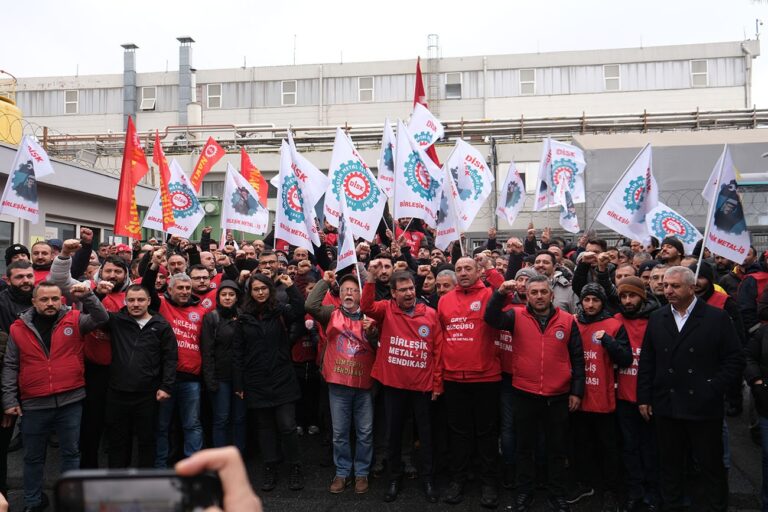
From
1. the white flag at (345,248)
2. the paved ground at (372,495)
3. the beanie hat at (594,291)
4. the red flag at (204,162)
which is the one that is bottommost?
the paved ground at (372,495)

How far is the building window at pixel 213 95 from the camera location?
33594 millimetres

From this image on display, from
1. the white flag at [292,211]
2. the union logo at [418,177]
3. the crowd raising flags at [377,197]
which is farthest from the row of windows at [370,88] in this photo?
the white flag at [292,211]

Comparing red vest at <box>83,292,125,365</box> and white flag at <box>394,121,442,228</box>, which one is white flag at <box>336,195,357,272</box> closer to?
white flag at <box>394,121,442,228</box>

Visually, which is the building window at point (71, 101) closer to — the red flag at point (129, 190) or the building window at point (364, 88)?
the building window at point (364, 88)

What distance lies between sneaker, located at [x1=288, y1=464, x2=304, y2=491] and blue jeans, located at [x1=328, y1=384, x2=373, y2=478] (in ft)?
1.10

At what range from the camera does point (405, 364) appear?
5.36 meters

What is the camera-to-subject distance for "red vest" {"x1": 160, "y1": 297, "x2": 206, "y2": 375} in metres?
5.60

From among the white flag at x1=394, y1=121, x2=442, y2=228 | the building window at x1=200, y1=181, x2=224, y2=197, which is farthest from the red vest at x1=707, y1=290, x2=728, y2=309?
the building window at x1=200, y1=181, x2=224, y2=197

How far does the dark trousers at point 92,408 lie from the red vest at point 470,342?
10.1 feet

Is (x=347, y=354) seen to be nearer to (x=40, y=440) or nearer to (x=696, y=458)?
(x=40, y=440)

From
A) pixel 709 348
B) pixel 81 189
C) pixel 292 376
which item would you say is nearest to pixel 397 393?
pixel 292 376

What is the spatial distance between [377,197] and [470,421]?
2738mm

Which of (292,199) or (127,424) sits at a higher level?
(292,199)

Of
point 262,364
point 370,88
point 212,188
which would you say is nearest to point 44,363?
point 262,364
